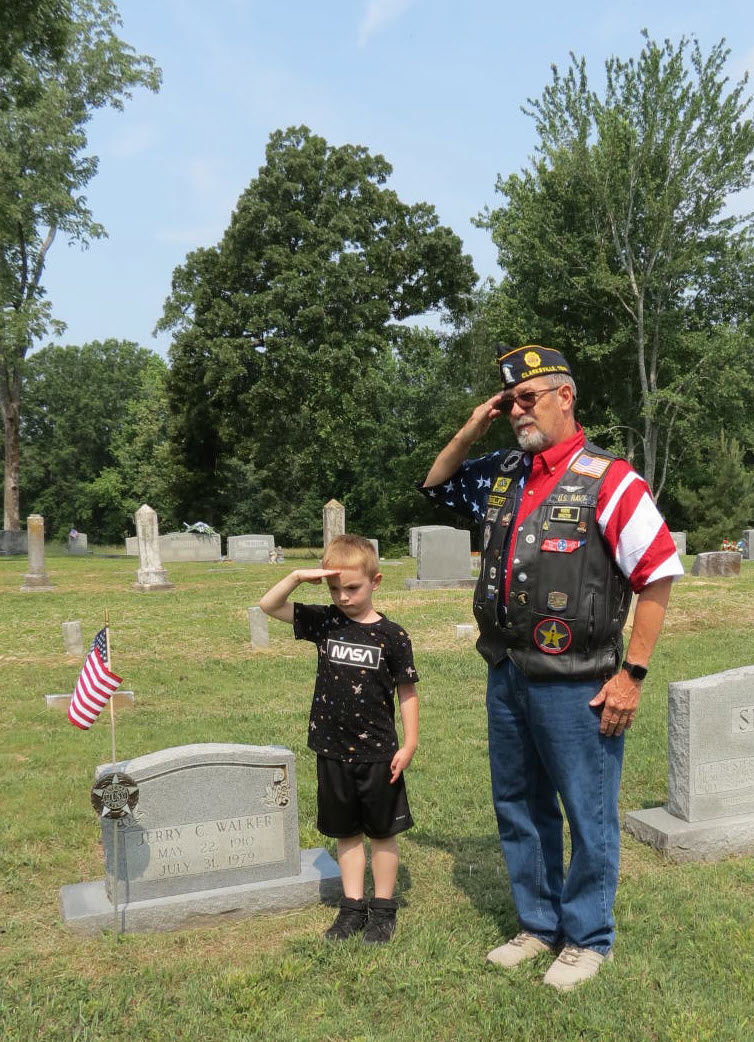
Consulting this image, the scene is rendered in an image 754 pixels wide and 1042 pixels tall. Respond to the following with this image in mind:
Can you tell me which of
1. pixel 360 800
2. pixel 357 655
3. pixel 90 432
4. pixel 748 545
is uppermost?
pixel 90 432

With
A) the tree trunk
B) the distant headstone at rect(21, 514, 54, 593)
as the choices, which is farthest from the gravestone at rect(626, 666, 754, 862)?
the tree trunk

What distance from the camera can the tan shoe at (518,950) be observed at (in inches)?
131

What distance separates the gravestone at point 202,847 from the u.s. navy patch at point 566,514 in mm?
1778

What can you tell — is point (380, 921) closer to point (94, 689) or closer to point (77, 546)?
point (94, 689)

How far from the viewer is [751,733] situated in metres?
4.79

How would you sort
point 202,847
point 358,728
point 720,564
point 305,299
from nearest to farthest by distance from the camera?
Answer: point 358,728 < point 202,847 < point 720,564 < point 305,299

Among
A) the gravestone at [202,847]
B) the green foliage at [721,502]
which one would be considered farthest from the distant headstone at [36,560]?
the green foliage at [721,502]

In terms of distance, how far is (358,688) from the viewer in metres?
3.51

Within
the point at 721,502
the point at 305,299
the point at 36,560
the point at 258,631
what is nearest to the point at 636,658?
the point at 258,631

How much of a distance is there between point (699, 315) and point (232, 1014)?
113 feet

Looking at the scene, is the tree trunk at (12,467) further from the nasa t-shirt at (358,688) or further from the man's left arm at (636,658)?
the man's left arm at (636,658)

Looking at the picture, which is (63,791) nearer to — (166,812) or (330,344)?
(166,812)

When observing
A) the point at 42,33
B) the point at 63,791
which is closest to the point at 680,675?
the point at 63,791

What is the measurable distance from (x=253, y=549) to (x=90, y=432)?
40413 mm
